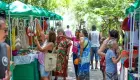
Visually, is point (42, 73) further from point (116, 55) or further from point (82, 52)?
point (116, 55)

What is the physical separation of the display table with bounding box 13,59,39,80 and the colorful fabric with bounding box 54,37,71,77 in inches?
40.0

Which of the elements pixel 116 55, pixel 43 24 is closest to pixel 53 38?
pixel 116 55

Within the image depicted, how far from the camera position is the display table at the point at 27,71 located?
887 cm

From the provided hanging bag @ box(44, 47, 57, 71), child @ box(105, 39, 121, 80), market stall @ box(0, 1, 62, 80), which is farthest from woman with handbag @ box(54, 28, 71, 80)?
child @ box(105, 39, 121, 80)

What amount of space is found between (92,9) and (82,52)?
55.0 ft

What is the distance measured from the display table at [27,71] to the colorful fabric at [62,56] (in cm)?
102

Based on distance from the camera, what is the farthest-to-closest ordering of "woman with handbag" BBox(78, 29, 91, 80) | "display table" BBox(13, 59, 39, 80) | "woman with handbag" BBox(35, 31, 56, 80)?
"display table" BBox(13, 59, 39, 80) < "woman with handbag" BBox(78, 29, 91, 80) < "woman with handbag" BBox(35, 31, 56, 80)

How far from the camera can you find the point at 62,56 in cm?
975

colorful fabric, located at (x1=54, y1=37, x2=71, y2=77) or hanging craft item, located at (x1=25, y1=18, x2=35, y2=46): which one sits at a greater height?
hanging craft item, located at (x1=25, y1=18, x2=35, y2=46)

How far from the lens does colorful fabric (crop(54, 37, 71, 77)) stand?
9.66 metres

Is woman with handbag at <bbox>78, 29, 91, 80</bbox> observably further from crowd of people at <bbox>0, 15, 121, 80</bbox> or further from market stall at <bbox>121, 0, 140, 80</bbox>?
market stall at <bbox>121, 0, 140, 80</bbox>

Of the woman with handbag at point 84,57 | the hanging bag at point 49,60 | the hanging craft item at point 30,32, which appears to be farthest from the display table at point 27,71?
the hanging craft item at point 30,32

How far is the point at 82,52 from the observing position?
8609mm

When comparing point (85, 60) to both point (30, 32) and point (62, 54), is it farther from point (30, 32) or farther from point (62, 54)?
point (30, 32)
